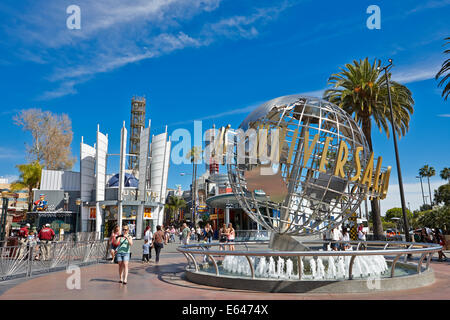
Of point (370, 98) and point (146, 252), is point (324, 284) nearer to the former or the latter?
point (146, 252)

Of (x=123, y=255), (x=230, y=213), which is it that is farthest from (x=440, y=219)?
(x=123, y=255)

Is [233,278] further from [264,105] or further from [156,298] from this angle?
[264,105]

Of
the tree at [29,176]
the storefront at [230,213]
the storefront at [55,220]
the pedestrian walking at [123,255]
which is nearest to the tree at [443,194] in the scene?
the storefront at [230,213]

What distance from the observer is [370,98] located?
21859 millimetres

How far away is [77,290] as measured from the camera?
312 inches

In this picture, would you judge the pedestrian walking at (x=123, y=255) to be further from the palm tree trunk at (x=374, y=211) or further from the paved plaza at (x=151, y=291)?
the palm tree trunk at (x=374, y=211)

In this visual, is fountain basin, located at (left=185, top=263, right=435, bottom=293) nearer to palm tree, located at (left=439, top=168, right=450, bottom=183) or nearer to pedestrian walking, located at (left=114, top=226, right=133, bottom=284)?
pedestrian walking, located at (left=114, top=226, right=133, bottom=284)

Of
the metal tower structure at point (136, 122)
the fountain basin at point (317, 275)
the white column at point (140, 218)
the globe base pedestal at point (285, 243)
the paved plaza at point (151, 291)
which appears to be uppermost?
the metal tower structure at point (136, 122)

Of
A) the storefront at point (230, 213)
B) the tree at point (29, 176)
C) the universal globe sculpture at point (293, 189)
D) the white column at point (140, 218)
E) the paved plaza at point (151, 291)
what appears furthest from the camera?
the tree at point (29, 176)

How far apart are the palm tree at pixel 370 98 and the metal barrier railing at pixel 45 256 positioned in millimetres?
17034

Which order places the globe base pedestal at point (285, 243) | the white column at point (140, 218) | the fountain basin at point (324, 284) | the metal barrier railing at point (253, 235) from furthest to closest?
the white column at point (140, 218), the metal barrier railing at point (253, 235), the globe base pedestal at point (285, 243), the fountain basin at point (324, 284)

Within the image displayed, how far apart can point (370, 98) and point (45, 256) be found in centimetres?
2080

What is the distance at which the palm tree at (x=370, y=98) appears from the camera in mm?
21547

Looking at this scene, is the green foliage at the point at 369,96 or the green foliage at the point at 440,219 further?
the green foliage at the point at 440,219
